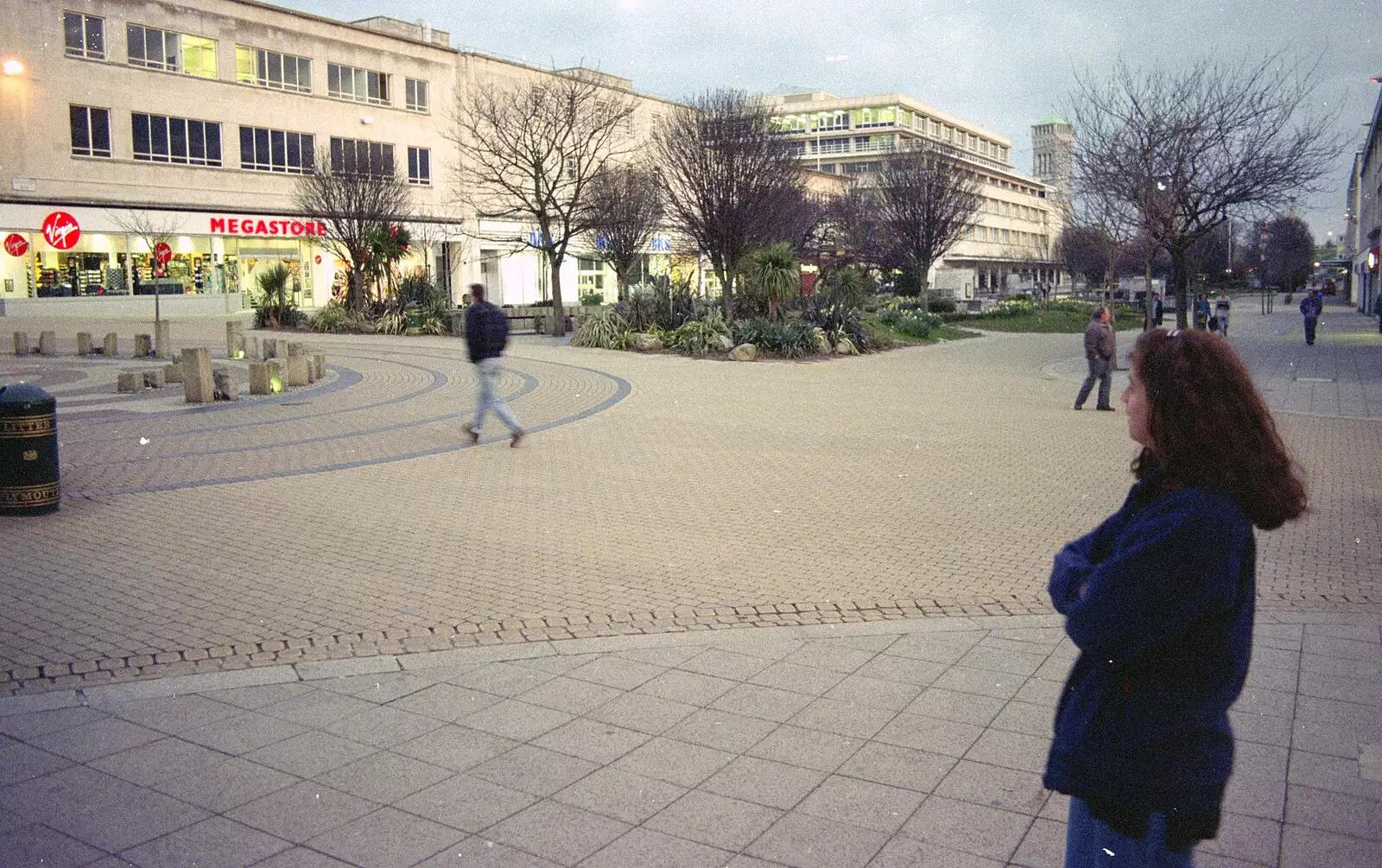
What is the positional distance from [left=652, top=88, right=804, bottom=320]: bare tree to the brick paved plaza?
66.0 ft

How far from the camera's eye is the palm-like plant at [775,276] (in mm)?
28609

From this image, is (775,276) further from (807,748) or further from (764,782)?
(764,782)

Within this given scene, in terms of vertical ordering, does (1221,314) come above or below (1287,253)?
below

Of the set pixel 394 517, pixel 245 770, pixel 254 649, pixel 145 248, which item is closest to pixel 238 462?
pixel 394 517

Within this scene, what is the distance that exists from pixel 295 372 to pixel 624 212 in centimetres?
2446

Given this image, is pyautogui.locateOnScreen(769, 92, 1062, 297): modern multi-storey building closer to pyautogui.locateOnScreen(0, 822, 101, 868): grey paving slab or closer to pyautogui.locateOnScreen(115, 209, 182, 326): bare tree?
pyautogui.locateOnScreen(115, 209, 182, 326): bare tree

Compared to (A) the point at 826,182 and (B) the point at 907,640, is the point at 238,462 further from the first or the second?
(A) the point at 826,182

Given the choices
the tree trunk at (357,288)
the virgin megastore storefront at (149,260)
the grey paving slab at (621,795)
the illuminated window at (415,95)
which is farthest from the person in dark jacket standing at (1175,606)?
the illuminated window at (415,95)

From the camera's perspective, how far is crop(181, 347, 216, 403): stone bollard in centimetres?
1684

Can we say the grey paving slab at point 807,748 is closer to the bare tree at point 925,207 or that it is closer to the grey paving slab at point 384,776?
the grey paving slab at point 384,776

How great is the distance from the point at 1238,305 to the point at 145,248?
65.0 m

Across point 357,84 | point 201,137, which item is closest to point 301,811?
point 201,137

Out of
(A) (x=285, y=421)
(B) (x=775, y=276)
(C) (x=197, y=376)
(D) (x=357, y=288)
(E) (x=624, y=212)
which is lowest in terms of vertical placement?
(A) (x=285, y=421)

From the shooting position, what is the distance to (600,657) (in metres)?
5.80
